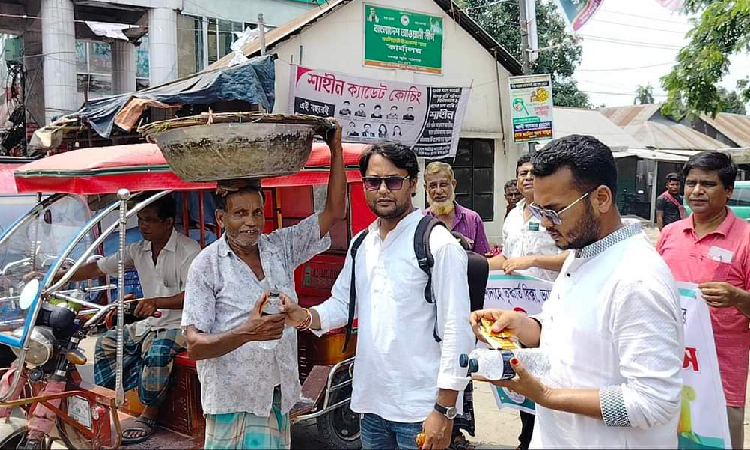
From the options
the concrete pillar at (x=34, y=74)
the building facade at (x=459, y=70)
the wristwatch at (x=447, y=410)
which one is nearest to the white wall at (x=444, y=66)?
the building facade at (x=459, y=70)

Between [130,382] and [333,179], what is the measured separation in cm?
234

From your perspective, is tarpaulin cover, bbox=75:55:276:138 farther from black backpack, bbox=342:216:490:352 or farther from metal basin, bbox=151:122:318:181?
metal basin, bbox=151:122:318:181

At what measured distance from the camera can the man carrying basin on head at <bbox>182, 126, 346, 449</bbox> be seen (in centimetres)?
275

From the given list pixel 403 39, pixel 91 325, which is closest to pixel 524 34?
pixel 403 39

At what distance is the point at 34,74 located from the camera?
18016mm

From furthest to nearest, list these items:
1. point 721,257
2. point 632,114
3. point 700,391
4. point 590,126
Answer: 1. point 632,114
2. point 590,126
3. point 721,257
4. point 700,391

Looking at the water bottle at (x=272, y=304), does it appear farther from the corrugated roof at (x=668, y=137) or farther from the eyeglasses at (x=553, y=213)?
the corrugated roof at (x=668, y=137)

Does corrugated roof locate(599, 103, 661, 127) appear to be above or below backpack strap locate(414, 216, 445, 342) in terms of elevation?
above

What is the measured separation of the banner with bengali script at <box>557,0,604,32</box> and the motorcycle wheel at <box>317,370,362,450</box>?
9511mm

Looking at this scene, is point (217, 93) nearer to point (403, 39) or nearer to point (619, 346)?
point (403, 39)

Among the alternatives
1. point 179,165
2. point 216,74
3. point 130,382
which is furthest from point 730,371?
point 216,74

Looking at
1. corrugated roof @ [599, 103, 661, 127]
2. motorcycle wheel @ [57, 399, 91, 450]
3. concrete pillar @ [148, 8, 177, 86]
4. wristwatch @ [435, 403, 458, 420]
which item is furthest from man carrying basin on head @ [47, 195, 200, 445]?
corrugated roof @ [599, 103, 661, 127]

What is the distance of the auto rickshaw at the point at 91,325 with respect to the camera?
3.95 metres

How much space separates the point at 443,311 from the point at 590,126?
23168 mm
